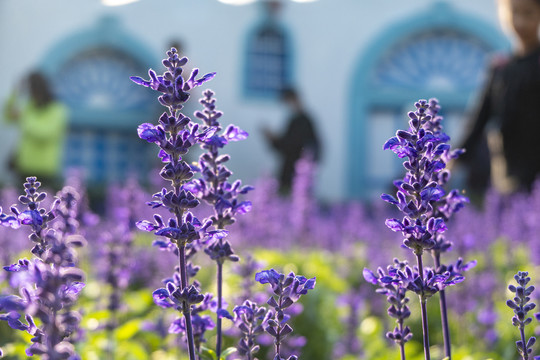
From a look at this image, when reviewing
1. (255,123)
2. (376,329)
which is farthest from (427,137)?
(255,123)

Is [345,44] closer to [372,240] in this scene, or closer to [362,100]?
[362,100]

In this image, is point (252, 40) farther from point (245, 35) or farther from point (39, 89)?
point (39, 89)

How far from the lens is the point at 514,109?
15.7 feet

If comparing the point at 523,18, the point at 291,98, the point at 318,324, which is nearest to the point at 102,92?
the point at 291,98

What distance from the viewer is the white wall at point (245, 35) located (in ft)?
50.7

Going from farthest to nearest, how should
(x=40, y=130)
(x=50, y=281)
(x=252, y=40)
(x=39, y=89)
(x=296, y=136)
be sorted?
(x=252, y=40) → (x=296, y=136) → (x=40, y=130) → (x=39, y=89) → (x=50, y=281)

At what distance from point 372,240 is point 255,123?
10284mm

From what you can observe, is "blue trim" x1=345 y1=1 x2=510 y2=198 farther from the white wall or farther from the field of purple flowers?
the field of purple flowers

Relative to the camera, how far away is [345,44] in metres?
16.4

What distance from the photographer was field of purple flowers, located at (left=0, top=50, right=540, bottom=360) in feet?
3.93

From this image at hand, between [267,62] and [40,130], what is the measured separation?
7.55 meters

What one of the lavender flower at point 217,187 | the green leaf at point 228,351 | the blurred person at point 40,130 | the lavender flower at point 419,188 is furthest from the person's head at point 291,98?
the lavender flower at point 419,188

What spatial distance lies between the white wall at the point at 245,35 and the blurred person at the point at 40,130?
535cm

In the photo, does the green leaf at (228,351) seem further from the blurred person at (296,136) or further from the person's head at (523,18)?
the blurred person at (296,136)
